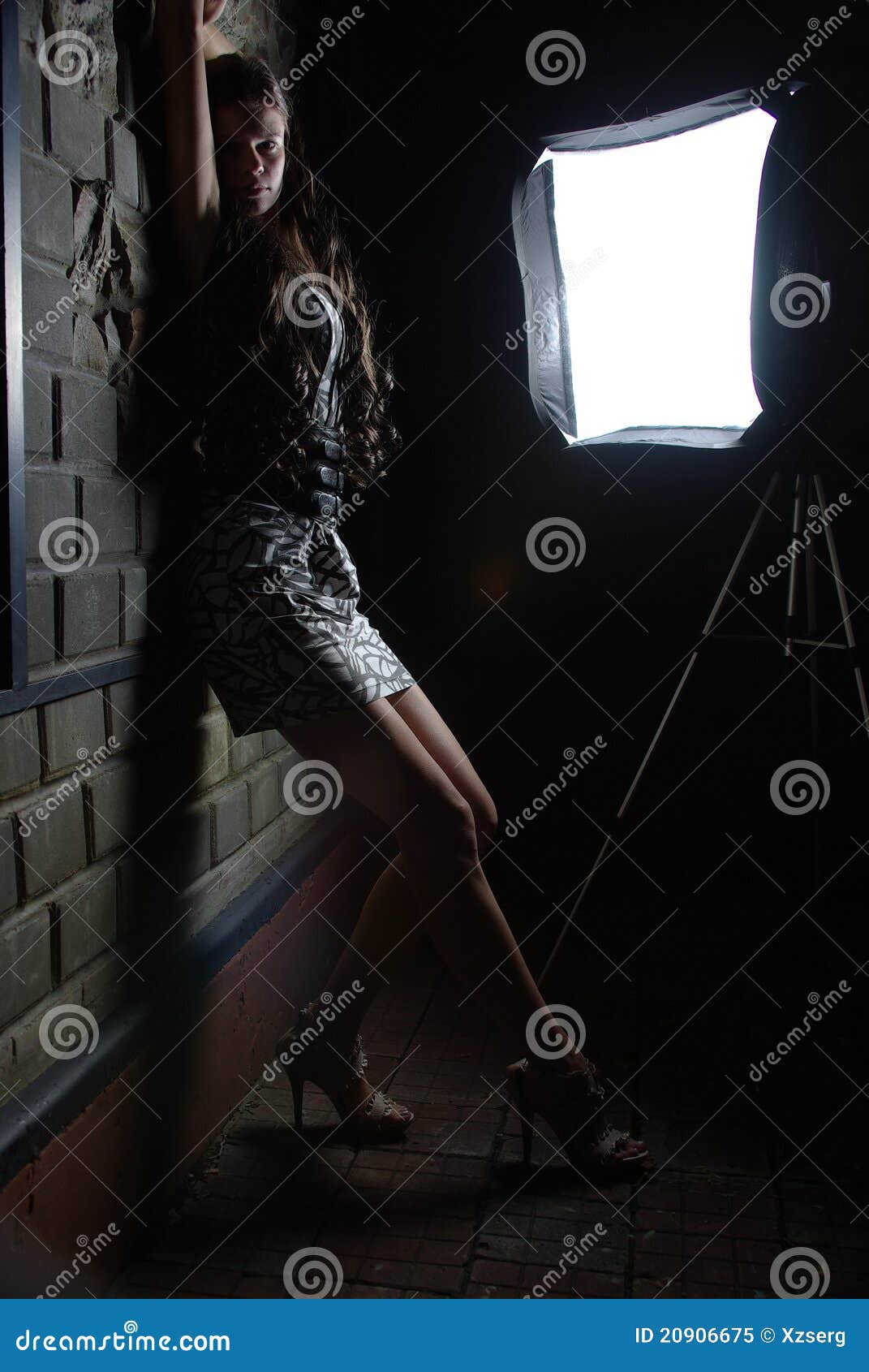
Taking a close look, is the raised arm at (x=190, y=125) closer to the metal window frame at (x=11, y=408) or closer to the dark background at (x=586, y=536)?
the metal window frame at (x=11, y=408)

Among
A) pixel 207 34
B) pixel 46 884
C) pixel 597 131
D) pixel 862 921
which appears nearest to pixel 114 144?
pixel 207 34

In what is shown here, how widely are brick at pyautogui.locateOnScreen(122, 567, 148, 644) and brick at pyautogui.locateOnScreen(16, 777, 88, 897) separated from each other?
0.27 meters

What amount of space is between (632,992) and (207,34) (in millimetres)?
2041

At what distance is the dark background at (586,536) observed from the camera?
8.87ft

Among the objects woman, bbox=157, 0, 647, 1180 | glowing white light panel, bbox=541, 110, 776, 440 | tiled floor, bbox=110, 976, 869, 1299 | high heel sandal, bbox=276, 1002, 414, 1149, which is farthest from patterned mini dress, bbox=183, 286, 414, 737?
glowing white light panel, bbox=541, 110, 776, 440

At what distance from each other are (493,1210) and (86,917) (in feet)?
2.56

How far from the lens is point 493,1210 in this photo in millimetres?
1651

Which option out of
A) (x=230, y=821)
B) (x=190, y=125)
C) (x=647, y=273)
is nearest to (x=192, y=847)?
(x=230, y=821)

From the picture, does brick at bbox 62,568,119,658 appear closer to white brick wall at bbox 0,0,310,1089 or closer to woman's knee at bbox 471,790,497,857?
white brick wall at bbox 0,0,310,1089

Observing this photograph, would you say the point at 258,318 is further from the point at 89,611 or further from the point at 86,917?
the point at 86,917

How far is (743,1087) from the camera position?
6.62 ft

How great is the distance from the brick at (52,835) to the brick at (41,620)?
174 mm

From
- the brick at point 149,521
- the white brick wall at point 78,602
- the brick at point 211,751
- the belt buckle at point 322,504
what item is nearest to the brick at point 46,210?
the white brick wall at point 78,602

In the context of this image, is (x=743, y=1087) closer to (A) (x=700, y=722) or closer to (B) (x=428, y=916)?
(B) (x=428, y=916)
